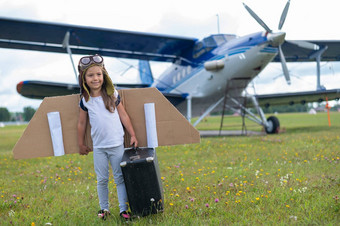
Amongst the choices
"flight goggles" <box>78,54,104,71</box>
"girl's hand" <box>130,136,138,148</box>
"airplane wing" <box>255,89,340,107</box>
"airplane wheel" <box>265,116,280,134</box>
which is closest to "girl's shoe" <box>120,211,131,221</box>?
"girl's hand" <box>130,136,138,148</box>

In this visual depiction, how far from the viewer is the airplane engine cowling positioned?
34.6ft

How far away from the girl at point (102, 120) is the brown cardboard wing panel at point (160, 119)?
0.14 m

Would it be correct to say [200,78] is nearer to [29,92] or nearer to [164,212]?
[29,92]

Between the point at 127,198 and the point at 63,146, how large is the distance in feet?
2.65

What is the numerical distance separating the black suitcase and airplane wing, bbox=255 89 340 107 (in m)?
12.1

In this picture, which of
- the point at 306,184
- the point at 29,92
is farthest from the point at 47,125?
the point at 29,92

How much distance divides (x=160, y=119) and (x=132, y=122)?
28 cm

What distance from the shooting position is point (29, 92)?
11641 millimetres

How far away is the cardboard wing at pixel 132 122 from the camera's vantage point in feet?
9.18

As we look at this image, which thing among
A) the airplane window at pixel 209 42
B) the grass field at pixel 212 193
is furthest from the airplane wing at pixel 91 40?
the grass field at pixel 212 193

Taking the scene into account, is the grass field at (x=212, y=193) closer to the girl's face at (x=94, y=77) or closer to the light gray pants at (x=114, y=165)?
the light gray pants at (x=114, y=165)

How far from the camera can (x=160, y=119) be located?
2816 mm

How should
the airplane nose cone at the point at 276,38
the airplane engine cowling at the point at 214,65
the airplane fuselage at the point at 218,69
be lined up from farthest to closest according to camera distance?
the airplane engine cowling at the point at 214,65
the airplane fuselage at the point at 218,69
the airplane nose cone at the point at 276,38

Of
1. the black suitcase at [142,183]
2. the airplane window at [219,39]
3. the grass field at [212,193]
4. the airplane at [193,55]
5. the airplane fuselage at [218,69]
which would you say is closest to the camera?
the black suitcase at [142,183]
